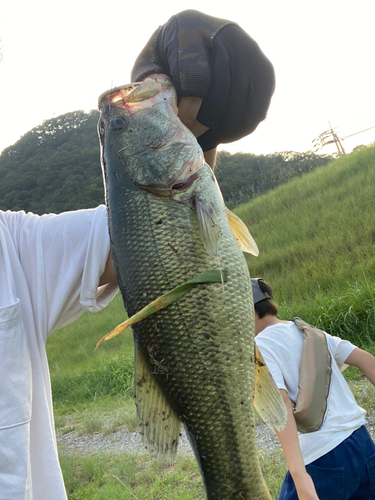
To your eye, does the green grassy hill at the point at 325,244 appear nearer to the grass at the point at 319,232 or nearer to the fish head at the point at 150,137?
the grass at the point at 319,232

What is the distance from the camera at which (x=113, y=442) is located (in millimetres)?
5734

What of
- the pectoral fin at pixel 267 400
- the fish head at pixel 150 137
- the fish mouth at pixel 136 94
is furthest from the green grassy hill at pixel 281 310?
the fish mouth at pixel 136 94

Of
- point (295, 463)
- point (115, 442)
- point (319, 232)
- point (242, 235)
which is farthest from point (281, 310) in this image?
point (242, 235)

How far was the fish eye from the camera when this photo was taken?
4.75ft

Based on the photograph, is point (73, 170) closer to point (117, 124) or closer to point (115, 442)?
point (115, 442)

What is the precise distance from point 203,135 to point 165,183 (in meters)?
0.34

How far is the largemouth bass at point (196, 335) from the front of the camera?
117cm

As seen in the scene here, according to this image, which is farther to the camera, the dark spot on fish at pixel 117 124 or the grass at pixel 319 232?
the grass at pixel 319 232

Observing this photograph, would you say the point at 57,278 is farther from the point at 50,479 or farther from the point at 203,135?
the point at 203,135

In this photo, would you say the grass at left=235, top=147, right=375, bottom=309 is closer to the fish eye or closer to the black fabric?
the black fabric

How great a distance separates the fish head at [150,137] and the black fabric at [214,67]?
67 millimetres

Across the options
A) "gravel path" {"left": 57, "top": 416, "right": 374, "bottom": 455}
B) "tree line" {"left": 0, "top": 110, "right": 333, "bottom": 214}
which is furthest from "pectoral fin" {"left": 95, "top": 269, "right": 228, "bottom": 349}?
"tree line" {"left": 0, "top": 110, "right": 333, "bottom": 214}

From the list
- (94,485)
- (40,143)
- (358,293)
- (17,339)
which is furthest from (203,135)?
(40,143)

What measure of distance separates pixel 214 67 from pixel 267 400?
101 cm
